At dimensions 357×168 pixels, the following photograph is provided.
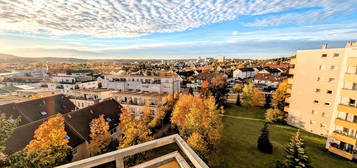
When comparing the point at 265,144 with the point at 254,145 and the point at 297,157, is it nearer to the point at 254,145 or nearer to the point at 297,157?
the point at 254,145

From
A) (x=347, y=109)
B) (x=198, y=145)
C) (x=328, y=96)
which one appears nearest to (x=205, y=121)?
(x=198, y=145)

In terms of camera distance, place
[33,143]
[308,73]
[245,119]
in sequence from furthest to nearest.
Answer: [245,119] → [308,73] → [33,143]

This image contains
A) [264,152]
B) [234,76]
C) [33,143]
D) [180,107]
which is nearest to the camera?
[33,143]

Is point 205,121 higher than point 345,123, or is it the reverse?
point 205,121

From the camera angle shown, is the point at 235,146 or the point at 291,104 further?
the point at 291,104

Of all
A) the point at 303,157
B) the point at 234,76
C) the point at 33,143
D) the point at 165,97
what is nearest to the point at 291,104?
the point at 303,157

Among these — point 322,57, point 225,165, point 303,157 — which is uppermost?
point 322,57

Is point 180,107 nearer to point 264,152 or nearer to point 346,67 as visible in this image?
point 264,152
